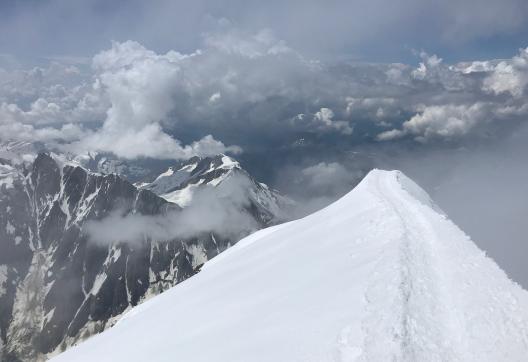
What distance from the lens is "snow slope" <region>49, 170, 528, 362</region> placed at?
12.9 metres

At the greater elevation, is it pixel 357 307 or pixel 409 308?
pixel 357 307

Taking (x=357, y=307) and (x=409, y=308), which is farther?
(x=357, y=307)

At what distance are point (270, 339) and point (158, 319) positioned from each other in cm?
1351

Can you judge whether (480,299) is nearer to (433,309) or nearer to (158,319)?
(433,309)

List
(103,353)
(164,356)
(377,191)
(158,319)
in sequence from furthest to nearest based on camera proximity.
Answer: (377,191), (158,319), (103,353), (164,356)

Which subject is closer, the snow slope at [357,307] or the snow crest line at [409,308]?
the snow crest line at [409,308]

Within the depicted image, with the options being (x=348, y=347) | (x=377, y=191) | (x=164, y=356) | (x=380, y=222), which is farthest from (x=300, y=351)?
(x=377, y=191)

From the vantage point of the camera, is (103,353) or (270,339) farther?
(103,353)

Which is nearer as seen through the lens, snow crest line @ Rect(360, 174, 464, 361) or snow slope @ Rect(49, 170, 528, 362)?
snow crest line @ Rect(360, 174, 464, 361)

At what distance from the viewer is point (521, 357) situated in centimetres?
1220

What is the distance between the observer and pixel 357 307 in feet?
49.6

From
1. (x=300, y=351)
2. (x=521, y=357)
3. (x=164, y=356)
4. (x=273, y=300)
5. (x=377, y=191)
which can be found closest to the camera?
(x=521, y=357)

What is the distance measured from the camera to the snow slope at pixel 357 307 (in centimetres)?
1292

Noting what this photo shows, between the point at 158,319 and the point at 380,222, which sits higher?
the point at 380,222
